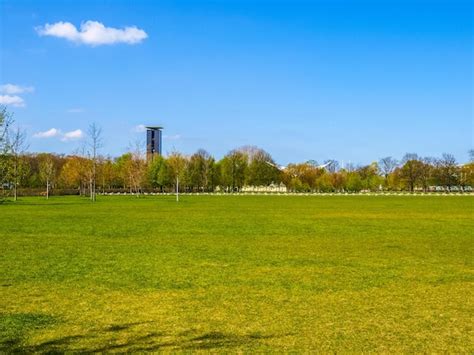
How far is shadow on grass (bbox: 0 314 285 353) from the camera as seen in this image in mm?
6914

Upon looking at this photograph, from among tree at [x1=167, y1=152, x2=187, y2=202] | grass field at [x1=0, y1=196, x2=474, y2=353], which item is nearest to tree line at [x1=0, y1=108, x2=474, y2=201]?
tree at [x1=167, y1=152, x2=187, y2=202]

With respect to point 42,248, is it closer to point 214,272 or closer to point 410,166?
point 214,272

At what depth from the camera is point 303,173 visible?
13888 cm

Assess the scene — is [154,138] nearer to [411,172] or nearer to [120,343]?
[411,172]

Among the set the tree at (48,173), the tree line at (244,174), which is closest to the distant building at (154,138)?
the tree line at (244,174)

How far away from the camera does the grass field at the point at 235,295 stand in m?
7.35

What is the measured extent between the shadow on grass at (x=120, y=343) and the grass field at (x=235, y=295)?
0.05 ft

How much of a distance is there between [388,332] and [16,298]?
6.38 m

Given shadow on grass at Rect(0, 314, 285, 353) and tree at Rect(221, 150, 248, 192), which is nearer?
shadow on grass at Rect(0, 314, 285, 353)

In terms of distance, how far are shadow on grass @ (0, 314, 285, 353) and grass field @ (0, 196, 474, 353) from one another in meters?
0.01

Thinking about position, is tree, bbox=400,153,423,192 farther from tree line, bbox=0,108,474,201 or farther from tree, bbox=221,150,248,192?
tree, bbox=221,150,248,192

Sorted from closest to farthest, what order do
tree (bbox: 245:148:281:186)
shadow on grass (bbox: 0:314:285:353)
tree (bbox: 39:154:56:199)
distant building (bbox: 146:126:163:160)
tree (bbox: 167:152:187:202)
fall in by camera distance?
shadow on grass (bbox: 0:314:285:353) → tree (bbox: 39:154:56:199) → tree (bbox: 167:152:187:202) → tree (bbox: 245:148:281:186) → distant building (bbox: 146:126:163:160)

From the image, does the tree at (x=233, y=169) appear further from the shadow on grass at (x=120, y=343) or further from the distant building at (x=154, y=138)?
the shadow on grass at (x=120, y=343)

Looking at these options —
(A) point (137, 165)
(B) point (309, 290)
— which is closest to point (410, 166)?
(A) point (137, 165)
